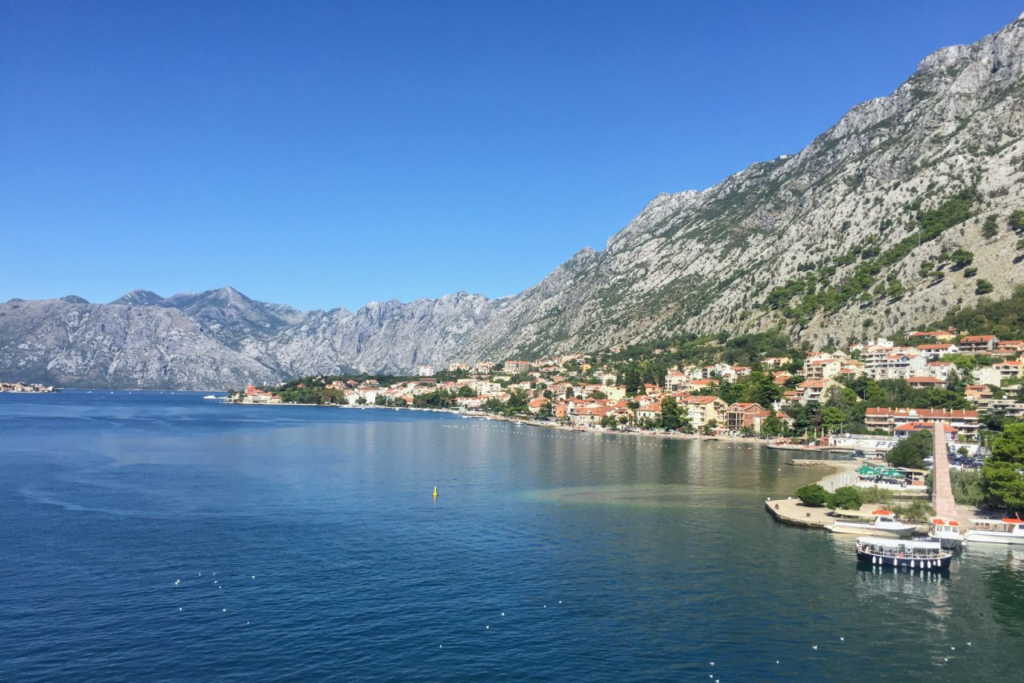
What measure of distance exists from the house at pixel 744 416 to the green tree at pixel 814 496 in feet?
228

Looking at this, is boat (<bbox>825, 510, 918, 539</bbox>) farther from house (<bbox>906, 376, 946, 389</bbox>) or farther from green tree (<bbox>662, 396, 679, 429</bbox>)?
green tree (<bbox>662, 396, 679, 429</bbox>)

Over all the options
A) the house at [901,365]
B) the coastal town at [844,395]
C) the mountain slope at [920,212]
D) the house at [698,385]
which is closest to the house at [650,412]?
the coastal town at [844,395]

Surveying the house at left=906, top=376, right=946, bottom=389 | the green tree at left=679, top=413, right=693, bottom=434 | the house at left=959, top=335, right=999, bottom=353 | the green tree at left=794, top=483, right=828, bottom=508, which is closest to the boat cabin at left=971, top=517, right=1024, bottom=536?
the green tree at left=794, top=483, right=828, bottom=508

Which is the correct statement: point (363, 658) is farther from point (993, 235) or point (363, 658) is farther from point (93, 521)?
point (993, 235)

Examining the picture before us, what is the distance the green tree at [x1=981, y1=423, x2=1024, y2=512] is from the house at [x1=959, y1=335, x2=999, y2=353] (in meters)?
76.7

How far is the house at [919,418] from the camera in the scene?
93125mm

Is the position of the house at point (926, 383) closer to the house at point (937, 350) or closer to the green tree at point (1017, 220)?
the house at point (937, 350)

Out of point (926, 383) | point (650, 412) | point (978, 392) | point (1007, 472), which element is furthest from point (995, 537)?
point (650, 412)

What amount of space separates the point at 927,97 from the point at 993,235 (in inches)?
2819

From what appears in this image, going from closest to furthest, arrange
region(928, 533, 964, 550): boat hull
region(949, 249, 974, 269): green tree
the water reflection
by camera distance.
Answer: region(928, 533, 964, 550): boat hull → the water reflection → region(949, 249, 974, 269): green tree

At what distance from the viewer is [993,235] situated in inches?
5650

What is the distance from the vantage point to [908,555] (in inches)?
1553

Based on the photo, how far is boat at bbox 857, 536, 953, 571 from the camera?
39219mm

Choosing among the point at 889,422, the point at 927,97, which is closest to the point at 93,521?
the point at 889,422
